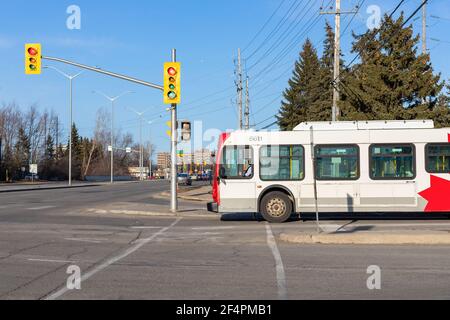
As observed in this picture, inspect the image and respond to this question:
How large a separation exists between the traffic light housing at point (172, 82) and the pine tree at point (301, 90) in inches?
1446

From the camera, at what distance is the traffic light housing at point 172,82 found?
72.0 ft

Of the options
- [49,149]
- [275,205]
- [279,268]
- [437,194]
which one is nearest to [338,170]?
[275,205]

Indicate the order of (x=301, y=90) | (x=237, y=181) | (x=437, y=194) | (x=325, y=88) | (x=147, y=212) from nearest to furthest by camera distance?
(x=437, y=194)
(x=237, y=181)
(x=147, y=212)
(x=325, y=88)
(x=301, y=90)

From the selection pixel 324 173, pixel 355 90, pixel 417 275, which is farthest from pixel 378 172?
pixel 355 90

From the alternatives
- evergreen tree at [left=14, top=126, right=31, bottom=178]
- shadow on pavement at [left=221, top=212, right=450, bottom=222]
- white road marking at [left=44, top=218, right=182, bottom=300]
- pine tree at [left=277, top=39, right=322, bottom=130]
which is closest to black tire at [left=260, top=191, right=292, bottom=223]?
shadow on pavement at [left=221, top=212, right=450, bottom=222]

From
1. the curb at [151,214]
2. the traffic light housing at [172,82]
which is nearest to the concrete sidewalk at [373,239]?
the curb at [151,214]

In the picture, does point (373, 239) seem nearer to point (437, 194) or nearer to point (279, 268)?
point (279, 268)

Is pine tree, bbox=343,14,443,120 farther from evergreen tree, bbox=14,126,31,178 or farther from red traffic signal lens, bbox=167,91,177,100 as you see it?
evergreen tree, bbox=14,126,31,178

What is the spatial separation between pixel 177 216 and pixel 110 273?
12129 mm

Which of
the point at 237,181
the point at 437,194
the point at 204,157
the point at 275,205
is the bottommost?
the point at 275,205

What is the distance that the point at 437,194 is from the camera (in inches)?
691

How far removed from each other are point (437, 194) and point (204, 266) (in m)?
10.6

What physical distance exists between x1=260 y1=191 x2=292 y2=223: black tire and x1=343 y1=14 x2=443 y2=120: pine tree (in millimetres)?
12254

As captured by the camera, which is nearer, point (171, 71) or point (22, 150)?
point (171, 71)
